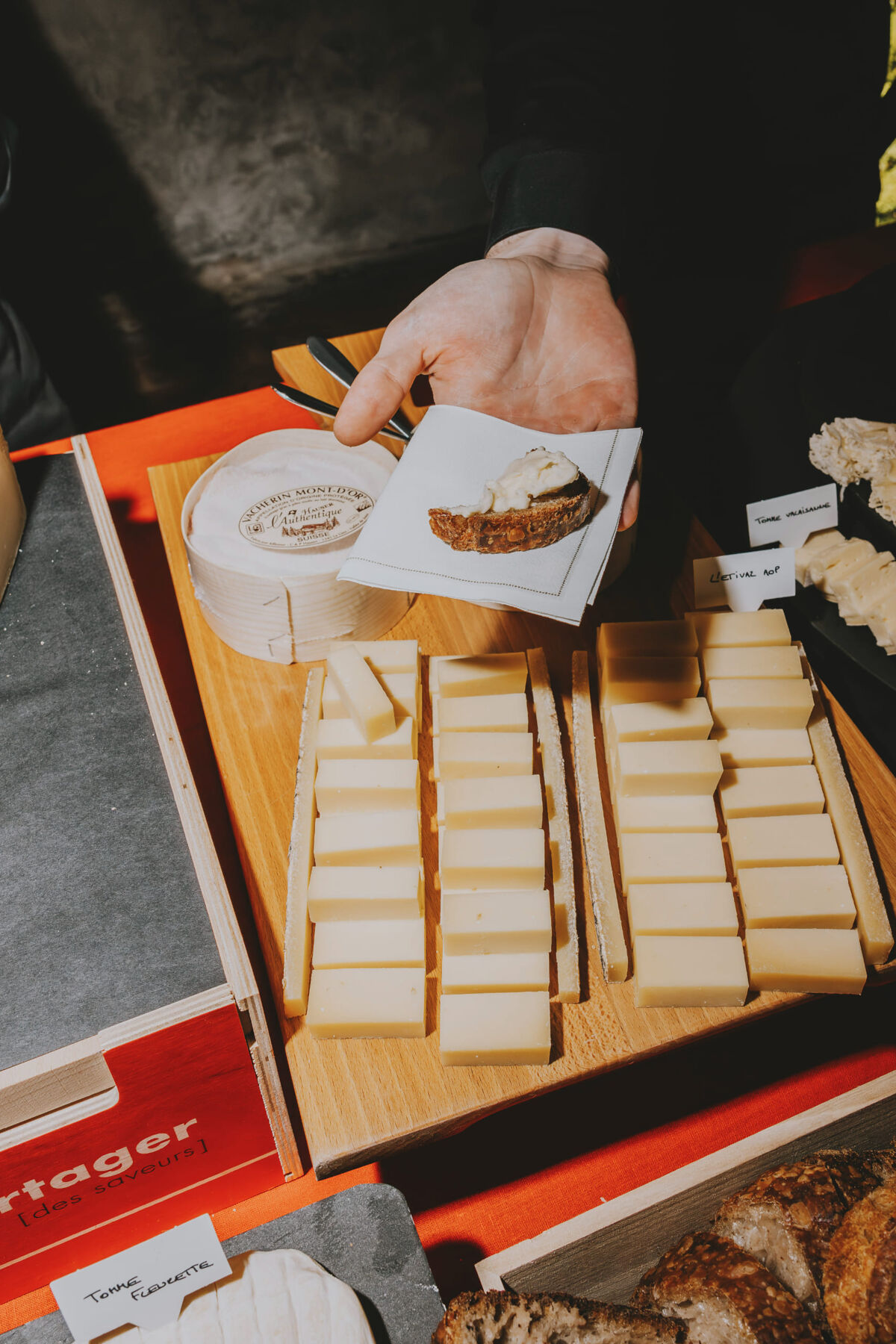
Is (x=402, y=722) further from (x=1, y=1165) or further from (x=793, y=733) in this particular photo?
(x=1, y=1165)

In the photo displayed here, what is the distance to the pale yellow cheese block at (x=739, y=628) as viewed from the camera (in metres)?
1.63

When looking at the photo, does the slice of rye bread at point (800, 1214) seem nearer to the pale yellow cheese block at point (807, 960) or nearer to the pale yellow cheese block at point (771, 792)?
the pale yellow cheese block at point (807, 960)

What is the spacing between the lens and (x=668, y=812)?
1415mm

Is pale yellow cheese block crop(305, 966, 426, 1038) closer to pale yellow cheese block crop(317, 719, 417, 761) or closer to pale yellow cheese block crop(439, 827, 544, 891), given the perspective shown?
pale yellow cheese block crop(439, 827, 544, 891)

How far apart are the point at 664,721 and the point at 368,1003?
0.70 metres

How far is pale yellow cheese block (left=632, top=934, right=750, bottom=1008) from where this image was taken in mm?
1250

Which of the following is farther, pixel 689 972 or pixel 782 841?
pixel 782 841

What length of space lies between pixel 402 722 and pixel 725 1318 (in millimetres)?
955

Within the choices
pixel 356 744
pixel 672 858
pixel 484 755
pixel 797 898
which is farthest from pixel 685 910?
pixel 356 744

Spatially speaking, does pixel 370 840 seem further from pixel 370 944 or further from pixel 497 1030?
pixel 497 1030

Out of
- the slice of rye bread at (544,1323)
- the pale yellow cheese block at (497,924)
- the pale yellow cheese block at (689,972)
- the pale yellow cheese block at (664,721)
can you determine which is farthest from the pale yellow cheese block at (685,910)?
the slice of rye bread at (544,1323)

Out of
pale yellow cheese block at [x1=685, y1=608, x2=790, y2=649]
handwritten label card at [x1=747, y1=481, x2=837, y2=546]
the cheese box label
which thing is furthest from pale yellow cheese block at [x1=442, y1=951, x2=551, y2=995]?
handwritten label card at [x1=747, y1=481, x2=837, y2=546]

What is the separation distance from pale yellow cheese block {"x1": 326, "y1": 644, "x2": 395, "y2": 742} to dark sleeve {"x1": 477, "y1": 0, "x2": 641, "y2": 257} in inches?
48.5

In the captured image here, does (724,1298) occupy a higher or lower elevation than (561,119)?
lower
